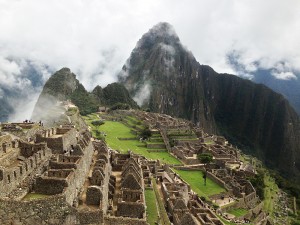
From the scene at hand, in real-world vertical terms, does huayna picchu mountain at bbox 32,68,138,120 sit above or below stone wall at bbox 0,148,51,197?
above

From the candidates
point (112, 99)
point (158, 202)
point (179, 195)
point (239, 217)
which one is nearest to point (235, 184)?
point (239, 217)

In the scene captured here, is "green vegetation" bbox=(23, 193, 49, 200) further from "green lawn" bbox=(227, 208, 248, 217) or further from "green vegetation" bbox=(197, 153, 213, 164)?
"green vegetation" bbox=(197, 153, 213, 164)

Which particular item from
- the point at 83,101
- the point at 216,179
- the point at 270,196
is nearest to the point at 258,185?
the point at 270,196

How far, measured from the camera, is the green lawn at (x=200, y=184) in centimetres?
4703

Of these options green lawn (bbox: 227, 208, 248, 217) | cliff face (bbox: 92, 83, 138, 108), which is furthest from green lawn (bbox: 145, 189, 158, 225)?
cliff face (bbox: 92, 83, 138, 108)

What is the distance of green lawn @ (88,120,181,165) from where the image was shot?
60300mm

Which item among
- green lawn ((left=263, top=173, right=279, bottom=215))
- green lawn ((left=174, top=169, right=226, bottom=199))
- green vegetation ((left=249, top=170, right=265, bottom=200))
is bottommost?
green lawn ((left=263, top=173, right=279, bottom=215))

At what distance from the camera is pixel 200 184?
50.5 meters

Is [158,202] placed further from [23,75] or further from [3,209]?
[23,75]

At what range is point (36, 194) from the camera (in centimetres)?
1898

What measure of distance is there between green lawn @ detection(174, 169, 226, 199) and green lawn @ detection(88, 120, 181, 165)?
16.5ft

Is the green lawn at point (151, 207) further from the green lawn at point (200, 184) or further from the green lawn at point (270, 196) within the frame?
the green lawn at point (270, 196)

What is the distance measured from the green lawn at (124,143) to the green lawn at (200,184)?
5014mm

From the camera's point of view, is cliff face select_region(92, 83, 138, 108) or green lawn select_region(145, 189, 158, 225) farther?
cliff face select_region(92, 83, 138, 108)
